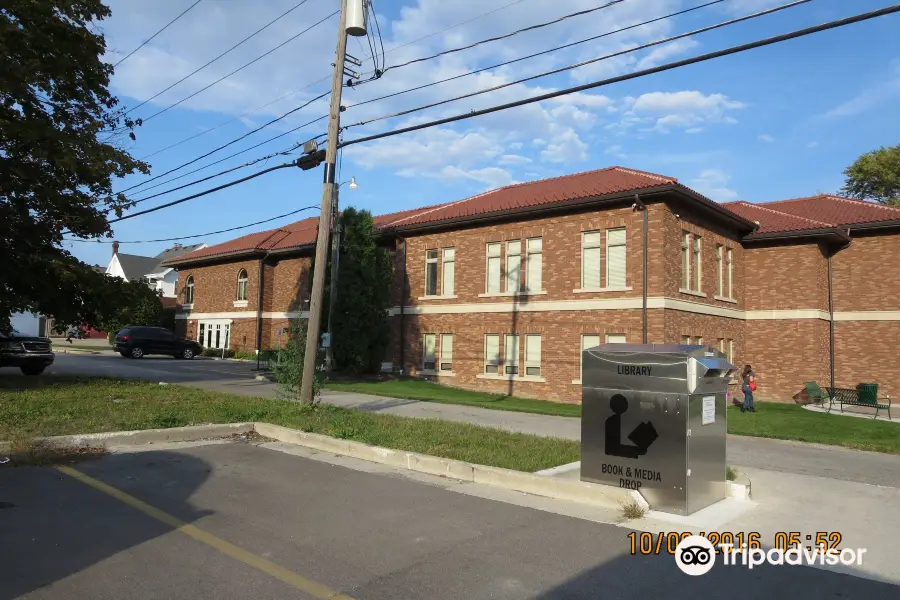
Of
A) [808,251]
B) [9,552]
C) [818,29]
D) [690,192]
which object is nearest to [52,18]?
[9,552]

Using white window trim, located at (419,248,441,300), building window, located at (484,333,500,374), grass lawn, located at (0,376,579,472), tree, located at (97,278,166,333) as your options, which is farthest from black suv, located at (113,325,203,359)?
building window, located at (484,333,500,374)

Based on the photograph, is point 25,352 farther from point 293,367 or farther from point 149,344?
point 149,344

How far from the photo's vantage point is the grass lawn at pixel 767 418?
1366 centimetres

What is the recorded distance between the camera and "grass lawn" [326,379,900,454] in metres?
13.7

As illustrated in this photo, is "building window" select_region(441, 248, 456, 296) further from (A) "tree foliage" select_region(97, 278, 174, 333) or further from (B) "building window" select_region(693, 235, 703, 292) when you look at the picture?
(A) "tree foliage" select_region(97, 278, 174, 333)

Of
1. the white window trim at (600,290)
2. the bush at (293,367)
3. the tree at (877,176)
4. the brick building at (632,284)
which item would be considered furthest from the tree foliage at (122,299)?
the tree at (877,176)

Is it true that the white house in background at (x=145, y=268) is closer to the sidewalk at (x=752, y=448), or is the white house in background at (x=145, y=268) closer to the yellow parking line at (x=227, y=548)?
the sidewalk at (x=752, y=448)

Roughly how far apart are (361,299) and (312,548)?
20.1m

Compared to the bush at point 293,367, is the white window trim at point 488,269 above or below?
above

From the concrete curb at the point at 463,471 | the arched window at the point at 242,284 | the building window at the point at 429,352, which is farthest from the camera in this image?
the arched window at the point at 242,284

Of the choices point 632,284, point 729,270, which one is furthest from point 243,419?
point 729,270

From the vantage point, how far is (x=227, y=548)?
5.43 meters

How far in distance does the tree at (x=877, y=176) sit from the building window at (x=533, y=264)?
26147 millimetres

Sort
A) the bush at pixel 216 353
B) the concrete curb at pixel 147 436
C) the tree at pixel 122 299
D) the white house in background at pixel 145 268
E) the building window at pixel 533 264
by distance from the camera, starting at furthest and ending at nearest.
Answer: the white house in background at pixel 145 268
the bush at pixel 216 353
the building window at pixel 533 264
the tree at pixel 122 299
the concrete curb at pixel 147 436
